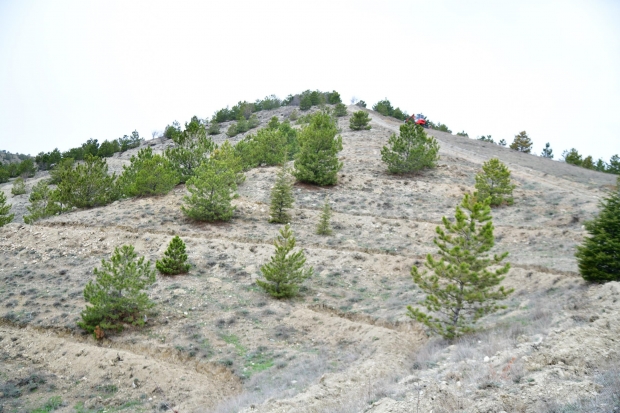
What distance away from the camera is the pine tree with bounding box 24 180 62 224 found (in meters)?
29.7


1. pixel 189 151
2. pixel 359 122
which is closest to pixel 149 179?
pixel 189 151

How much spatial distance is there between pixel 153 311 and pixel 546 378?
13225 millimetres

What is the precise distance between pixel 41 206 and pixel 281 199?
23.0m

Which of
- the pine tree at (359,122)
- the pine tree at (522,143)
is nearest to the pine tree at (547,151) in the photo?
the pine tree at (522,143)

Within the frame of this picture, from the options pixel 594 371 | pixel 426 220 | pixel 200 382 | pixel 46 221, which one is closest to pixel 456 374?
pixel 594 371

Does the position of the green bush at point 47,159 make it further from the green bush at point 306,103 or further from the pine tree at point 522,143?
the pine tree at point 522,143

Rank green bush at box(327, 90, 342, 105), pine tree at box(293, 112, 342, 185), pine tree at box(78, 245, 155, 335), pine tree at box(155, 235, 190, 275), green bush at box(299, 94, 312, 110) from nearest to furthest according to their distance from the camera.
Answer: pine tree at box(78, 245, 155, 335) → pine tree at box(155, 235, 190, 275) → pine tree at box(293, 112, 342, 185) → green bush at box(299, 94, 312, 110) → green bush at box(327, 90, 342, 105)

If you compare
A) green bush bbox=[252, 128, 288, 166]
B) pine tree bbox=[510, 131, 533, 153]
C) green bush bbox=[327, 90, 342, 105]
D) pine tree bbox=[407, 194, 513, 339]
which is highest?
green bush bbox=[327, 90, 342, 105]

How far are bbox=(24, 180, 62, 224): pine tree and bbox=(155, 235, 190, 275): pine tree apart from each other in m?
14.1

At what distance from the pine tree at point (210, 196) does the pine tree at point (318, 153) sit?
850cm

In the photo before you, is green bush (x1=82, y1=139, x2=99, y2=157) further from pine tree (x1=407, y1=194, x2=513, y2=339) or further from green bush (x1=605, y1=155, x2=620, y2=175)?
green bush (x1=605, y1=155, x2=620, y2=175)

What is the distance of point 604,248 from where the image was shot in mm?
12516

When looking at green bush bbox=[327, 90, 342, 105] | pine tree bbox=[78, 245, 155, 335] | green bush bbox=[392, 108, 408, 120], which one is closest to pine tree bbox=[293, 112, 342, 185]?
pine tree bbox=[78, 245, 155, 335]

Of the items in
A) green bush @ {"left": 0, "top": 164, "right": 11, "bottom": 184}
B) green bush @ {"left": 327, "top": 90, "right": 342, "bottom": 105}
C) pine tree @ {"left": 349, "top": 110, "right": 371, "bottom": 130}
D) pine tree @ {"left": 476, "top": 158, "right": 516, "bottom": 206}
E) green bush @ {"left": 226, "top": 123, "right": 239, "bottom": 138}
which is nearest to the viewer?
pine tree @ {"left": 476, "top": 158, "right": 516, "bottom": 206}
